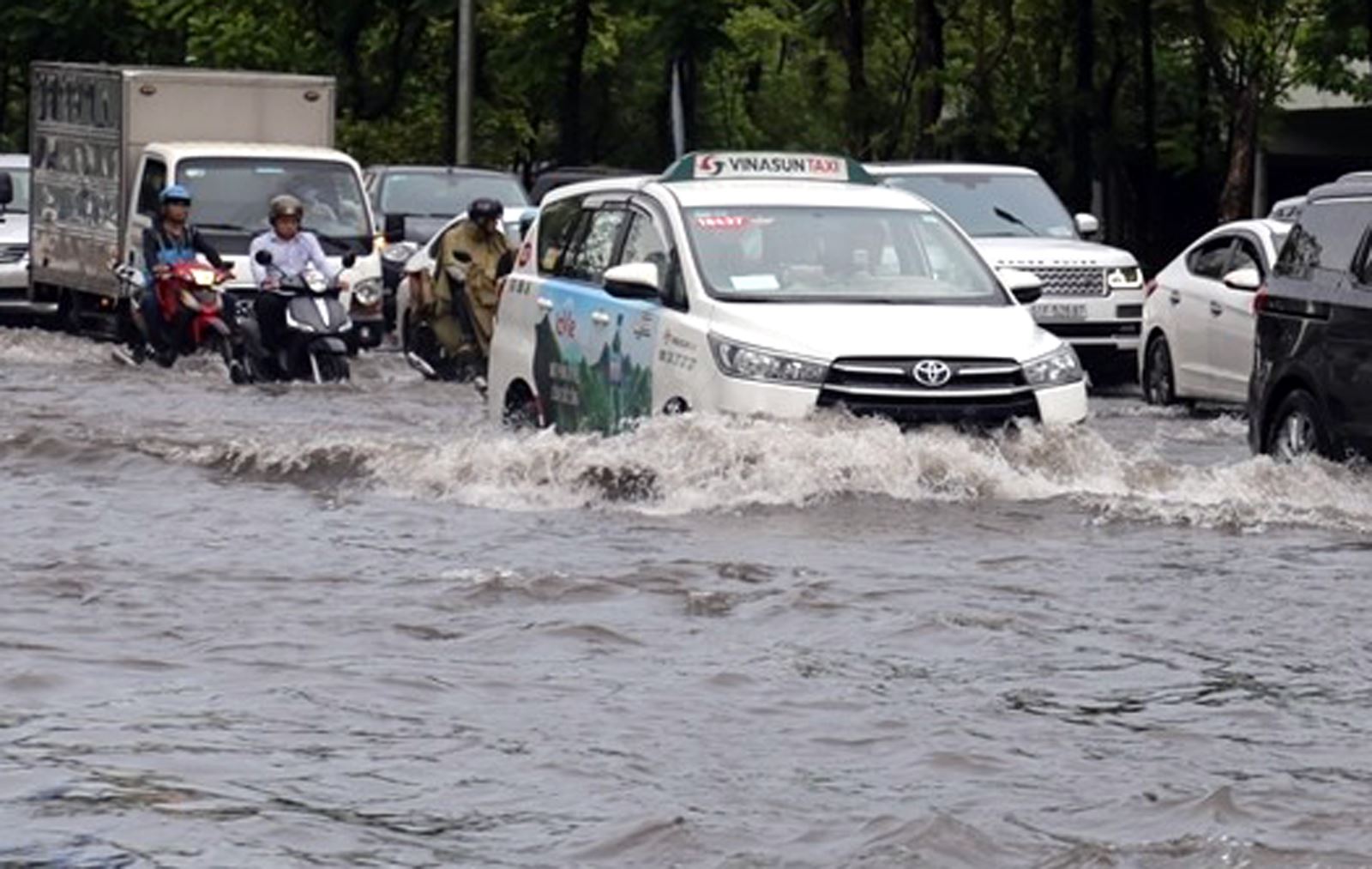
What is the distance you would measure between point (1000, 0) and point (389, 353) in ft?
39.7

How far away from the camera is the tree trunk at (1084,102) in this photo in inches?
1540

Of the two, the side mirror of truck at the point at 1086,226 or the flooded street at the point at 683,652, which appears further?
the side mirror of truck at the point at 1086,226

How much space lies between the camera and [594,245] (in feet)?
56.5

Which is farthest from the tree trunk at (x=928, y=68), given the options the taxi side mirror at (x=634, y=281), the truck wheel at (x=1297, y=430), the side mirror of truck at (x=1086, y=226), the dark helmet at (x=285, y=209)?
the taxi side mirror at (x=634, y=281)

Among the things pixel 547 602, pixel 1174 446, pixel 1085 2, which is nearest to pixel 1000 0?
pixel 1085 2

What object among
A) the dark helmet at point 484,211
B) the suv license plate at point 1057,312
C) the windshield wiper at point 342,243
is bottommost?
the suv license plate at point 1057,312

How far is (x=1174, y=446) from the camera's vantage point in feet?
68.1

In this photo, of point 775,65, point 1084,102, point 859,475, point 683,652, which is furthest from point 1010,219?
point 775,65

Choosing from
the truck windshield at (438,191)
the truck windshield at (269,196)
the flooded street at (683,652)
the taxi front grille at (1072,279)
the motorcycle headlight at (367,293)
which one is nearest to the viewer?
the flooded street at (683,652)

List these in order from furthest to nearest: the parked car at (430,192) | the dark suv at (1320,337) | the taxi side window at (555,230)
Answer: the parked car at (430,192) < the taxi side window at (555,230) < the dark suv at (1320,337)

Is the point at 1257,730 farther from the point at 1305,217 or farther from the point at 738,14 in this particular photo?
the point at 738,14

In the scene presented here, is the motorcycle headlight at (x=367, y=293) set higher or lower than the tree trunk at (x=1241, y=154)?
lower

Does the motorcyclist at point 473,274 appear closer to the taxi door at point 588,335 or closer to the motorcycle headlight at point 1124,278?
the motorcycle headlight at point 1124,278

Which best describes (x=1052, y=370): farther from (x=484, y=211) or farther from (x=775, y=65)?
(x=775, y=65)
